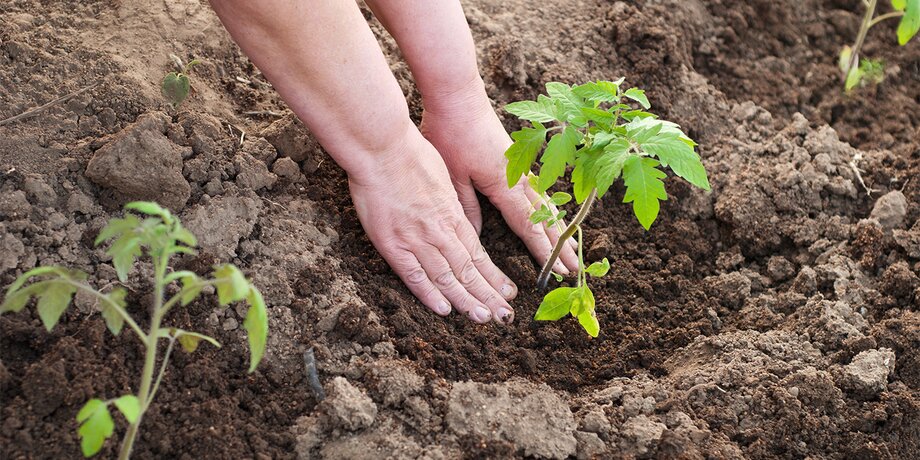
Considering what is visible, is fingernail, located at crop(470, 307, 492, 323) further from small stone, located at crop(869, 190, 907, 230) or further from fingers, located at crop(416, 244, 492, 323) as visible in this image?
small stone, located at crop(869, 190, 907, 230)

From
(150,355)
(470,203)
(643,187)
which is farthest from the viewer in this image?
(470,203)

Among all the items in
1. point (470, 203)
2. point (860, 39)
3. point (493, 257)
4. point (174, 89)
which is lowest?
point (493, 257)

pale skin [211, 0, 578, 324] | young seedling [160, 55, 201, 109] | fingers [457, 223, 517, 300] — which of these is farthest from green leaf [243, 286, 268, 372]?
young seedling [160, 55, 201, 109]

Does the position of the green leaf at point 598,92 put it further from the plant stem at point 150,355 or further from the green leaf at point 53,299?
the green leaf at point 53,299

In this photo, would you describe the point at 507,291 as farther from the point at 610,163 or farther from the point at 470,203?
the point at 610,163

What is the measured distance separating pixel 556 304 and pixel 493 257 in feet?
1.65

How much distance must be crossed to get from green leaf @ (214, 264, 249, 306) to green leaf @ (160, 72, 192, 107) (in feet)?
3.77

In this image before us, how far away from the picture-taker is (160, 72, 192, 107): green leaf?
9.30 feet

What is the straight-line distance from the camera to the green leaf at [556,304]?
2539 mm

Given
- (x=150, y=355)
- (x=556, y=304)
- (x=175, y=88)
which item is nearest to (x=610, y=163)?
(x=556, y=304)

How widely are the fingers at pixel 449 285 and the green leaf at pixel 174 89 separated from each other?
89 centimetres

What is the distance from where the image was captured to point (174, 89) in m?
2.84

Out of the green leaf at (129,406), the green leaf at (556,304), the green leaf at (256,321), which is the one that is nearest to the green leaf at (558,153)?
the green leaf at (556,304)

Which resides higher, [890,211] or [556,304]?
[556,304]
